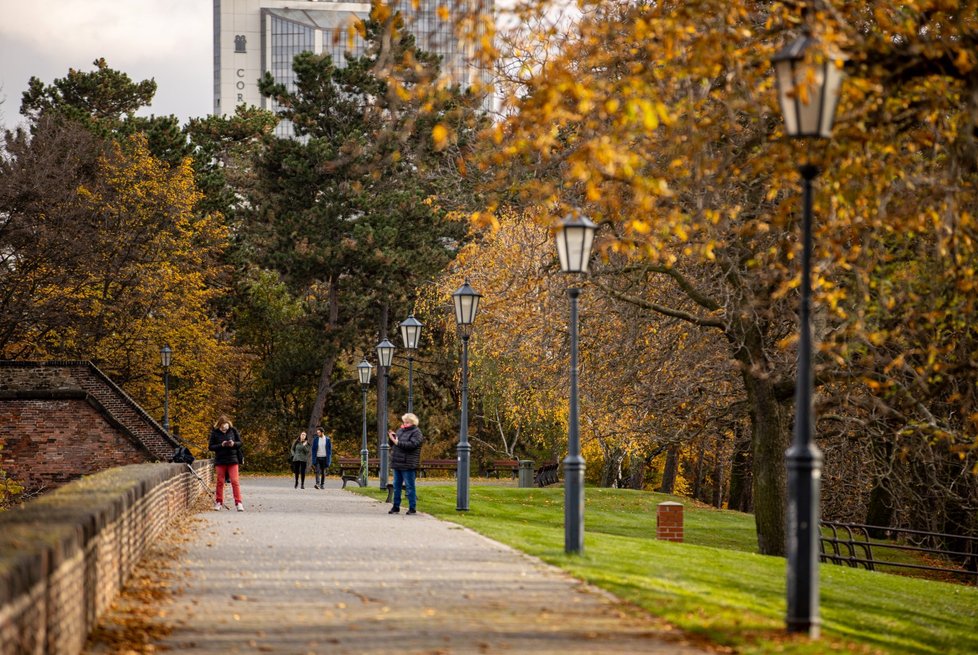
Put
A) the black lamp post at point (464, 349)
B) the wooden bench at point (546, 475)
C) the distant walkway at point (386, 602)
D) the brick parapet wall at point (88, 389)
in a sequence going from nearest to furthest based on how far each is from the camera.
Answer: the distant walkway at point (386, 602) → the black lamp post at point (464, 349) → the brick parapet wall at point (88, 389) → the wooden bench at point (546, 475)

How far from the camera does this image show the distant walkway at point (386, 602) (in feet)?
29.0

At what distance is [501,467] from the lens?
55594mm

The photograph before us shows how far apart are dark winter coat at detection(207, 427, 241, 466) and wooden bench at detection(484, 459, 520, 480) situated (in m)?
29.7

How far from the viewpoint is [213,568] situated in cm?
1333

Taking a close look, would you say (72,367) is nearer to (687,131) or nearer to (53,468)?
(53,468)

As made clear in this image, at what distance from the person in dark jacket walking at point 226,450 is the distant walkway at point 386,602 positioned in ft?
22.4

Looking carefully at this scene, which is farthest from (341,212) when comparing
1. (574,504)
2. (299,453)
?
(574,504)

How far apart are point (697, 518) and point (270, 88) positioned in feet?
87.7

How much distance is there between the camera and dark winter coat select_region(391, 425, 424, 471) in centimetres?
2253

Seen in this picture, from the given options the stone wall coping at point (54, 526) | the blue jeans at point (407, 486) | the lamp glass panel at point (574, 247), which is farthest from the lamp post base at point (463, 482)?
the stone wall coping at point (54, 526)

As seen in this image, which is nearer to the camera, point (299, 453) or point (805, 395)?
point (805, 395)

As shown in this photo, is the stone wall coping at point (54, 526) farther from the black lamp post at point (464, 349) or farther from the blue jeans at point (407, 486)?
the black lamp post at point (464, 349)

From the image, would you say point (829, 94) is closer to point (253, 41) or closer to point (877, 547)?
point (877, 547)

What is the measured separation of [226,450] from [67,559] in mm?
Result: 16546
